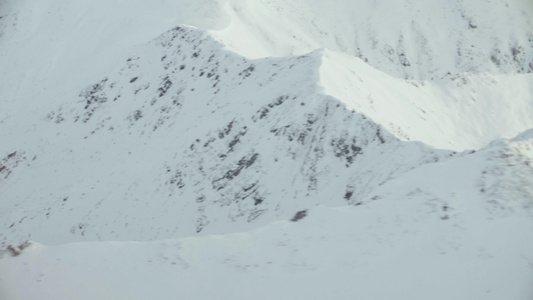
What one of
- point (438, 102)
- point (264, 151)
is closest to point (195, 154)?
point (264, 151)

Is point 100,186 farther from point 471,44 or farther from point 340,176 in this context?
point 471,44

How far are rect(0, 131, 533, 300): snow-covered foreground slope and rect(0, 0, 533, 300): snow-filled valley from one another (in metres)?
0.04

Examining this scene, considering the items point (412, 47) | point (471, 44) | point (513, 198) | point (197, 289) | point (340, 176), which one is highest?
point (197, 289)

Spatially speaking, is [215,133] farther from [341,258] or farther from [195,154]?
[341,258]

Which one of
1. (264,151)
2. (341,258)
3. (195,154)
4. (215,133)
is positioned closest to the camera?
(341,258)

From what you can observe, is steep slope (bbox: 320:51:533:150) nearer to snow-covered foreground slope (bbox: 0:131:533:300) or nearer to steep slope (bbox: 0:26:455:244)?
steep slope (bbox: 0:26:455:244)

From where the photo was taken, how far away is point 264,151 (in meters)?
18.7

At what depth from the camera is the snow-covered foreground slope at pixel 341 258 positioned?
6.79 meters

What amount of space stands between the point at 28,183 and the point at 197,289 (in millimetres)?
21868

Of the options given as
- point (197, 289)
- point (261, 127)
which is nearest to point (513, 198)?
point (197, 289)

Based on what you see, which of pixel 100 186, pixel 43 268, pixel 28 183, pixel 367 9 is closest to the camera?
pixel 43 268

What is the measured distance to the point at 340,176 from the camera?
1719 centimetres

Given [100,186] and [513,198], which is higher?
[100,186]

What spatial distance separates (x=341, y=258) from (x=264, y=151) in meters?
11.3
